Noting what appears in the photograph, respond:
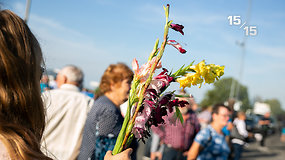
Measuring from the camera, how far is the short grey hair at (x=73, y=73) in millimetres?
4280

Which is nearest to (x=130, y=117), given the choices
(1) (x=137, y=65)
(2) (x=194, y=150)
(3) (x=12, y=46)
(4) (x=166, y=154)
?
(1) (x=137, y=65)

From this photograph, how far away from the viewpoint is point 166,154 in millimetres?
5594

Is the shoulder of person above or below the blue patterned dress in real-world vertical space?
above

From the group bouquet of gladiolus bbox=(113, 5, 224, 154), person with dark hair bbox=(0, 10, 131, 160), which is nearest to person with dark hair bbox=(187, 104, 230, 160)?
bouquet of gladiolus bbox=(113, 5, 224, 154)

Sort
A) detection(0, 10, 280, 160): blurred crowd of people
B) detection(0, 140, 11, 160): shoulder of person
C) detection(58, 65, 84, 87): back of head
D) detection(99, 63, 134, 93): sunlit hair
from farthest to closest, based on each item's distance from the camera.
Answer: detection(58, 65, 84, 87): back of head → detection(99, 63, 134, 93): sunlit hair → detection(0, 10, 280, 160): blurred crowd of people → detection(0, 140, 11, 160): shoulder of person

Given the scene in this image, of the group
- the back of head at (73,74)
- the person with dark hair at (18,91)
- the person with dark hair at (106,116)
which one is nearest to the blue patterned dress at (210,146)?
the person with dark hair at (106,116)

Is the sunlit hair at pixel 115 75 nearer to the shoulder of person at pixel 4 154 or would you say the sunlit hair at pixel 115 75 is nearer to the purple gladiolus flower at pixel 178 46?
the purple gladiolus flower at pixel 178 46

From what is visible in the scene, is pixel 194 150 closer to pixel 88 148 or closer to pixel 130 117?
pixel 88 148

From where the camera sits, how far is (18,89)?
45.5 inches

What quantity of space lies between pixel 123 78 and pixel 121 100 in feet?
0.74

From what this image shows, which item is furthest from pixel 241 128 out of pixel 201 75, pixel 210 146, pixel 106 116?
pixel 201 75

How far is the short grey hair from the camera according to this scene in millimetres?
4280

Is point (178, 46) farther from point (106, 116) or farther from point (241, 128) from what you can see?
point (241, 128)

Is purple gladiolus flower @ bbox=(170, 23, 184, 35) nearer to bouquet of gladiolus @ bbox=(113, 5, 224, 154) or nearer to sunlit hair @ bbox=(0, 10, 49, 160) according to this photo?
bouquet of gladiolus @ bbox=(113, 5, 224, 154)
